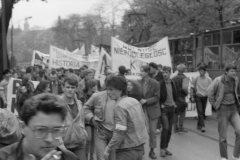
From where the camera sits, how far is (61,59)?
1972 centimetres

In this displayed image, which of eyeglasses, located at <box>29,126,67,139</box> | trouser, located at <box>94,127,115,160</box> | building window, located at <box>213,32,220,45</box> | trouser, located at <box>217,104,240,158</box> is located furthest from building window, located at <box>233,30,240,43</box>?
eyeglasses, located at <box>29,126,67,139</box>

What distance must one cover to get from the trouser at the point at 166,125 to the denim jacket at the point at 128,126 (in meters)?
3.85

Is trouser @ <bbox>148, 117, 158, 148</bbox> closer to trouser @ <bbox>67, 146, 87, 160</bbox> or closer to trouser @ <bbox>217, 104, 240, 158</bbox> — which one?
trouser @ <bbox>217, 104, 240, 158</bbox>

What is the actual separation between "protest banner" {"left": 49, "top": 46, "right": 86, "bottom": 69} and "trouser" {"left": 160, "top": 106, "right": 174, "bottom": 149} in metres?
11.4

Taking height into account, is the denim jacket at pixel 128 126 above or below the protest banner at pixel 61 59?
below

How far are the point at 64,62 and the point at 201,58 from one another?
20.4ft

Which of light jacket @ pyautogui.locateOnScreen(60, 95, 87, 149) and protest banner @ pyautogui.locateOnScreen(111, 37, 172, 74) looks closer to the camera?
light jacket @ pyautogui.locateOnScreen(60, 95, 87, 149)

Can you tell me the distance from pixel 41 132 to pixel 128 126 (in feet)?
8.48

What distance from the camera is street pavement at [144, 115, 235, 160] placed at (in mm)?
8492

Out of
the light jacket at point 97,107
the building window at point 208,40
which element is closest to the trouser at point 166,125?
the light jacket at point 97,107

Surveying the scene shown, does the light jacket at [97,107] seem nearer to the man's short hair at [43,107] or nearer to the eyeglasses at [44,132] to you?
the man's short hair at [43,107]

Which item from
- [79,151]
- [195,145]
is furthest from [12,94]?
[79,151]

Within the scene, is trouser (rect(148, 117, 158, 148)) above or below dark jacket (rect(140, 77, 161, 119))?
below

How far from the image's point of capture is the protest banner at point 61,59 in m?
19.5
